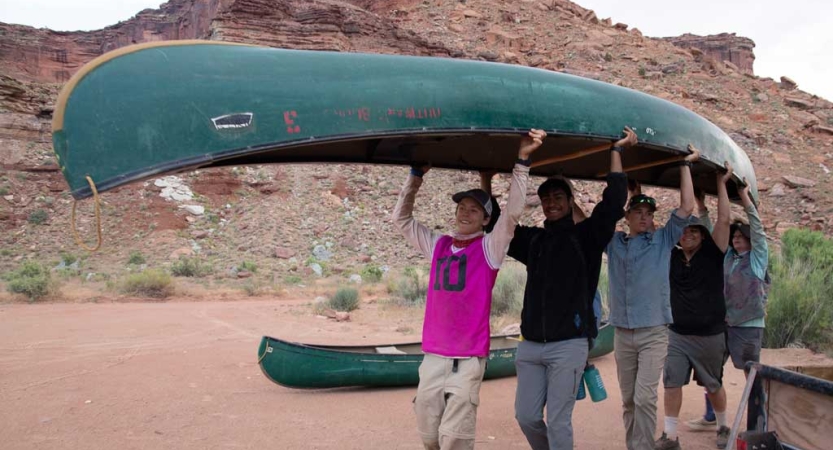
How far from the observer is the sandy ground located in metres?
5.48

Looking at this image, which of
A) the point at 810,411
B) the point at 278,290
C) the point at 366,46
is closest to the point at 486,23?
the point at 366,46

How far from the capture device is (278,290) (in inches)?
761

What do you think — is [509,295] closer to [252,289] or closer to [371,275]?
[252,289]

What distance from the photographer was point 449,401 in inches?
128

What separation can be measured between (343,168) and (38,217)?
48.7 ft

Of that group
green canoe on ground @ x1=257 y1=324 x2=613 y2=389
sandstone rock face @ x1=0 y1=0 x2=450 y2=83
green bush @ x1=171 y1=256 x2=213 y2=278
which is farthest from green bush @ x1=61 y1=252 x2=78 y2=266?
green canoe on ground @ x1=257 y1=324 x2=613 y2=389

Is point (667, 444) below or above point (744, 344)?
below

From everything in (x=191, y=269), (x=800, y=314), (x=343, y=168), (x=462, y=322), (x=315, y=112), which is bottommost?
(x=191, y=269)

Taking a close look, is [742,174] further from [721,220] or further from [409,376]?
[409,376]

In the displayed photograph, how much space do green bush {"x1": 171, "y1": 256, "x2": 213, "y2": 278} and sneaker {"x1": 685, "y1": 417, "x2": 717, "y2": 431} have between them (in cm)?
1977

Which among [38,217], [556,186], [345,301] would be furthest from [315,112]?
[38,217]

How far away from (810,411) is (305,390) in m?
5.31

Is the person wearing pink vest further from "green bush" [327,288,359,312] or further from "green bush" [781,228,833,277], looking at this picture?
"green bush" [327,288,359,312]

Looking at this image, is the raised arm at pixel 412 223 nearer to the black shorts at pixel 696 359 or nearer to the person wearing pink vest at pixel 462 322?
the person wearing pink vest at pixel 462 322
